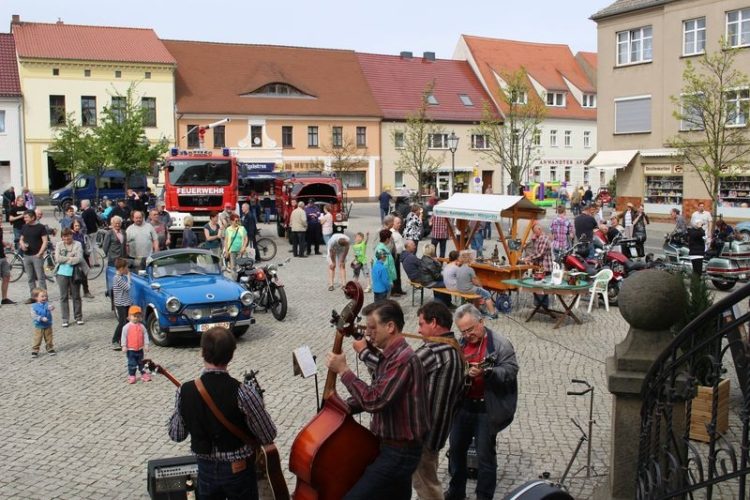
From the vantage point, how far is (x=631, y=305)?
17.2 feet

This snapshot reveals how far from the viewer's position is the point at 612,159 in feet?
135

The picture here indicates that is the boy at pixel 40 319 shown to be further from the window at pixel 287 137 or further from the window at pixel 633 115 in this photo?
the window at pixel 287 137

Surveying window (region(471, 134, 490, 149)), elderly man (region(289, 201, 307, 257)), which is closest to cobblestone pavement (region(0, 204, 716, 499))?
elderly man (region(289, 201, 307, 257))

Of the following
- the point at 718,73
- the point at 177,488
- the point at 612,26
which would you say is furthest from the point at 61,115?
the point at 177,488

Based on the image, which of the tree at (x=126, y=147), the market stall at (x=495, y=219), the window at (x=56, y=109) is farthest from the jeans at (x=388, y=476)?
the window at (x=56, y=109)

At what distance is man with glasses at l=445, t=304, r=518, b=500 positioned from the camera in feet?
20.4

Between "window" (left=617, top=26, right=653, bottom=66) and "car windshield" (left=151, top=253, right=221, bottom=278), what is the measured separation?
30417 mm

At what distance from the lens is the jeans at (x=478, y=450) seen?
6230 millimetres

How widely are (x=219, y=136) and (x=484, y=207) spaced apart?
38.6 m

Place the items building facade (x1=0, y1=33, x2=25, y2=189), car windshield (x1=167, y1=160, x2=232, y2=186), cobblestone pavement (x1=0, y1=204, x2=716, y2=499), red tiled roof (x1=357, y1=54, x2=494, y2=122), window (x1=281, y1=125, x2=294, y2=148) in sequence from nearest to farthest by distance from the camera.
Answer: cobblestone pavement (x1=0, y1=204, x2=716, y2=499)
car windshield (x1=167, y1=160, x2=232, y2=186)
building facade (x1=0, y1=33, x2=25, y2=189)
window (x1=281, y1=125, x2=294, y2=148)
red tiled roof (x1=357, y1=54, x2=494, y2=122)

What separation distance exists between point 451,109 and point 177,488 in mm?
55447

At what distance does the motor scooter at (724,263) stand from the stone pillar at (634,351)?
1280 centimetres

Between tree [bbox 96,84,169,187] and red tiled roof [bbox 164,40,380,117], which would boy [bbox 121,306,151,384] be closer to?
tree [bbox 96,84,169,187]

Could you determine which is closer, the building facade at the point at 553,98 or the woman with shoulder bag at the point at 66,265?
the woman with shoulder bag at the point at 66,265
